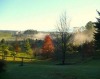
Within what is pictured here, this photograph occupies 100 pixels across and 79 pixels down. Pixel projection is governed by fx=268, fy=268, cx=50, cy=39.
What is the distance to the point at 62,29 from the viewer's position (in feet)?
183

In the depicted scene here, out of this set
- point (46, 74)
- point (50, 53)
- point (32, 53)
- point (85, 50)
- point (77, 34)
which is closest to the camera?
Answer: point (46, 74)

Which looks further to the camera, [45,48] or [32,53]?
[32,53]

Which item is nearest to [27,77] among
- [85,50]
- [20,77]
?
[20,77]

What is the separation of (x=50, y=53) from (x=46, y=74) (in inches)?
2481

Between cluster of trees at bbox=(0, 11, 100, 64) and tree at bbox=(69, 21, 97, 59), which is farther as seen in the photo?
tree at bbox=(69, 21, 97, 59)

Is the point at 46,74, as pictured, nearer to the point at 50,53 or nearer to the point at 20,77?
the point at 20,77

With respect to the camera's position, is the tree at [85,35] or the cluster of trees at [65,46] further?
the tree at [85,35]

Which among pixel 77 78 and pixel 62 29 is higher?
pixel 62 29

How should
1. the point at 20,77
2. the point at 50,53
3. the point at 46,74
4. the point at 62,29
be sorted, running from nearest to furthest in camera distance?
1. the point at 20,77
2. the point at 46,74
3. the point at 62,29
4. the point at 50,53

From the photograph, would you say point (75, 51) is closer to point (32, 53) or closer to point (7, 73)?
point (32, 53)

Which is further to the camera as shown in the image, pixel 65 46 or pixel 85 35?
pixel 85 35

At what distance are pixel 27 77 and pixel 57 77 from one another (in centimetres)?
216

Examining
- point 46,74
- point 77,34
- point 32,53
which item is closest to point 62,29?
point 46,74

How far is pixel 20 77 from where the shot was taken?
19078mm
